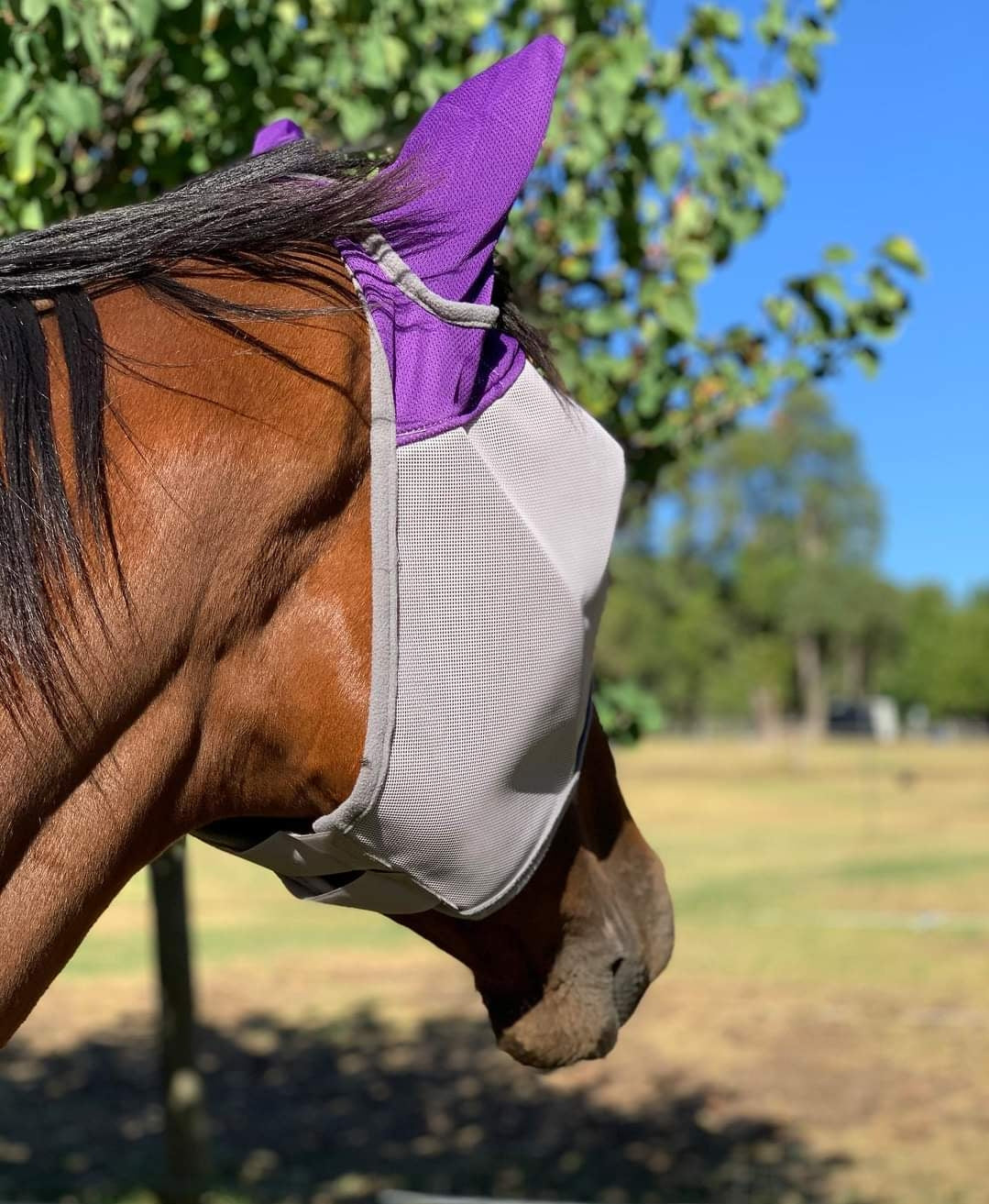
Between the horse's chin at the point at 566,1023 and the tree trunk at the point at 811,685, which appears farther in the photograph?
the tree trunk at the point at 811,685

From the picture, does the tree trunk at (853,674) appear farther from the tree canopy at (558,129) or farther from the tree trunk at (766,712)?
the tree canopy at (558,129)

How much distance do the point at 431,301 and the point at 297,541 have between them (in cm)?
22

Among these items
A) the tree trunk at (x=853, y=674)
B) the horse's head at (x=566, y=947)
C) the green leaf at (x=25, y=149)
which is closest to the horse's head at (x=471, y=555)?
the horse's head at (x=566, y=947)

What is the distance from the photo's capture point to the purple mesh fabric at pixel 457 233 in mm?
1022

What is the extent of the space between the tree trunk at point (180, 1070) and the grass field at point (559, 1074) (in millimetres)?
1224

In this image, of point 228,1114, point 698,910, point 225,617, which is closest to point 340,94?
point 225,617

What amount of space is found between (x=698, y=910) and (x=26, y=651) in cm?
1252

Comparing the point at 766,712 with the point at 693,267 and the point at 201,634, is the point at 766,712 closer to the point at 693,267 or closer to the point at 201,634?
the point at 693,267

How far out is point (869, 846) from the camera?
1836 cm

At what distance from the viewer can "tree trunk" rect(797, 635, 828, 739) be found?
53938 mm

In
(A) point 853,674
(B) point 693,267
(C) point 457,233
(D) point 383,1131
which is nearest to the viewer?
(C) point 457,233

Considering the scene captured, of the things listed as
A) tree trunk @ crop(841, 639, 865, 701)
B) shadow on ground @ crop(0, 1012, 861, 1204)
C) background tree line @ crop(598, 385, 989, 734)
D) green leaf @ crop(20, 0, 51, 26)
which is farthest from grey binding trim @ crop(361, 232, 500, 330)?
tree trunk @ crop(841, 639, 865, 701)

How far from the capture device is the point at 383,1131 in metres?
6.67

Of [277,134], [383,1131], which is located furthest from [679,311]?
[383,1131]
